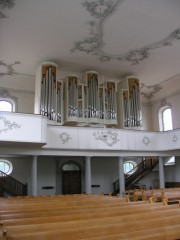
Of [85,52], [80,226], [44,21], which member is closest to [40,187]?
[85,52]

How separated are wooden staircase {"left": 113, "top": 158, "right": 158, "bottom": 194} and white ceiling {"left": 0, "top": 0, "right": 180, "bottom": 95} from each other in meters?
6.44

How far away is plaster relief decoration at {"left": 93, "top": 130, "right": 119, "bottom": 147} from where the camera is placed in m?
15.0

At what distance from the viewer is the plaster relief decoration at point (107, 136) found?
15008 millimetres

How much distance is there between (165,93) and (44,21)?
1107 centimetres

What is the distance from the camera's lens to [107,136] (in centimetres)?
1515

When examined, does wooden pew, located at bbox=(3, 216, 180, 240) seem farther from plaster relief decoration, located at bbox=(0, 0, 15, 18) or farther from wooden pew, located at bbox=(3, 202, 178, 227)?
plaster relief decoration, located at bbox=(0, 0, 15, 18)

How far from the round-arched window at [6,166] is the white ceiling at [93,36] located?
5483 millimetres

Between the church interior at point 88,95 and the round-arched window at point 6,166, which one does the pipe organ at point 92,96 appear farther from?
the round-arched window at point 6,166

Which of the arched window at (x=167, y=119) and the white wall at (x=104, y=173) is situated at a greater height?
the arched window at (x=167, y=119)

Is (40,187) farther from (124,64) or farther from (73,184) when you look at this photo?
(124,64)

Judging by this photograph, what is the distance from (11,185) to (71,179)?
12.8 feet

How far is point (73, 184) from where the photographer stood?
1828 cm

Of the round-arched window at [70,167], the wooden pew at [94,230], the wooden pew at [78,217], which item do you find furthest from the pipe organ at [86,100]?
the wooden pew at [94,230]

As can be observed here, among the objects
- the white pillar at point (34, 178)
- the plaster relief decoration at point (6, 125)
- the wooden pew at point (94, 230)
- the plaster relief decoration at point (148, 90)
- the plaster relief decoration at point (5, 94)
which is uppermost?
the plaster relief decoration at point (148, 90)
